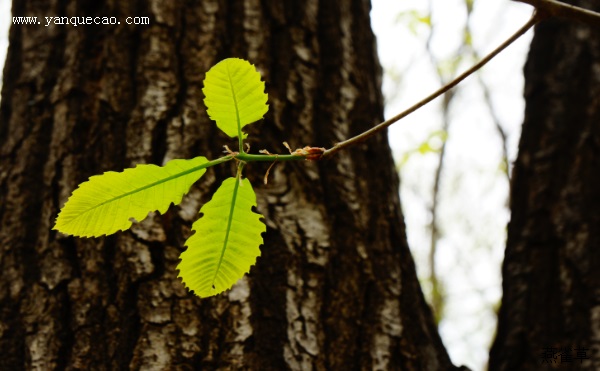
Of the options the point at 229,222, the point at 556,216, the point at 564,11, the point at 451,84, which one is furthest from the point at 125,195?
the point at 556,216

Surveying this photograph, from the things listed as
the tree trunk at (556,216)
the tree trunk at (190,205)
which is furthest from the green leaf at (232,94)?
the tree trunk at (556,216)

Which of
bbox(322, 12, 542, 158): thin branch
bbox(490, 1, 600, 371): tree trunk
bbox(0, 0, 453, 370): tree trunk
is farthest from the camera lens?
bbox(490, 1, 600, 371): tree trunk

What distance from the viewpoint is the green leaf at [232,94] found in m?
0.43

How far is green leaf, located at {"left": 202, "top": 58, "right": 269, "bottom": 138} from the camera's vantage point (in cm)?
43

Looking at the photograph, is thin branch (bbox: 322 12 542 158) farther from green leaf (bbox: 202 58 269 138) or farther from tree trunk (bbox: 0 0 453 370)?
tree trunk (bbox: 0 0 453 370)

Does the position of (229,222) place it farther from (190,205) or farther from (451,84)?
(190,205)

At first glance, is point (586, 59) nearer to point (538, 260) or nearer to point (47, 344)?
point (538, 260)

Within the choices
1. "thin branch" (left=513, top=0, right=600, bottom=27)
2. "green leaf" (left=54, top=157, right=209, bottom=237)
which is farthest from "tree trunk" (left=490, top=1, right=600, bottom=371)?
"green leaf" (left=54, top=157, right=209, bottom=237)

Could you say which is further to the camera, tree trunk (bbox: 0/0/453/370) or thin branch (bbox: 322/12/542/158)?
tree trunk (bbox: 0/0/453/370)

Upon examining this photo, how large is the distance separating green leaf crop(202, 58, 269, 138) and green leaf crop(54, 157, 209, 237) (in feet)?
0.15

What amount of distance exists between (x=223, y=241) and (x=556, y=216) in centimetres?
79

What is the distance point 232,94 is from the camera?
1.43 feet

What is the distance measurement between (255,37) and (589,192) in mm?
709

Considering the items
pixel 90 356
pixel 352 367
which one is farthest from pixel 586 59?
pixel 90 356
